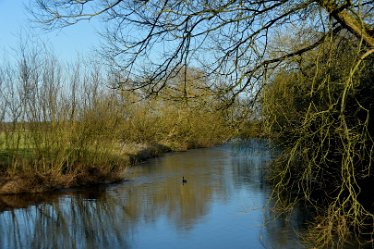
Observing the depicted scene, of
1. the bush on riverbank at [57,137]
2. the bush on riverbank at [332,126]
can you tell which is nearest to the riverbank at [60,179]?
the bush on riverbank at [57,137]

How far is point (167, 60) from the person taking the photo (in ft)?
23.2

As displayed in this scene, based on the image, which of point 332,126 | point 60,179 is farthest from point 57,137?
point 332,126

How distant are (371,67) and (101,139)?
11140 mm

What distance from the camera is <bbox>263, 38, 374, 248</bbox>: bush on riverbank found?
5648mm

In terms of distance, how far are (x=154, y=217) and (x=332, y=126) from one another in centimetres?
525

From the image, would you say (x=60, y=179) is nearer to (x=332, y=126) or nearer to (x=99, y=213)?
(x=99, y=213)

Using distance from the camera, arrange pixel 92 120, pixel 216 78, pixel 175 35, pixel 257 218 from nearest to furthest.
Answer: pixel 175 35 < pixel 216 78 < pixel 257 218 < pixel 92 120

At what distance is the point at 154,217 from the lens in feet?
32.8

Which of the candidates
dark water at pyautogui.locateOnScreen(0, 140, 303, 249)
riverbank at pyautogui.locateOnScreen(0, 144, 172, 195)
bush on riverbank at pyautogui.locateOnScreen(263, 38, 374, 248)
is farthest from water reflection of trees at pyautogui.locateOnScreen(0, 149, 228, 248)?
bush on riverbank at pyautogui.locateOnScreen(263, 38, 374, 248)

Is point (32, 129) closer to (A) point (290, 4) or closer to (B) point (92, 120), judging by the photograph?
(B) point (92, 120)

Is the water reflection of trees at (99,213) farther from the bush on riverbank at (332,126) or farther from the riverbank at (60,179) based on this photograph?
the bush on riverbank at (332,126)

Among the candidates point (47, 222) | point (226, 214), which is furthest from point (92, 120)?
point (226, 214)

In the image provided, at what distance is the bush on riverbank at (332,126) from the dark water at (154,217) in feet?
2.91

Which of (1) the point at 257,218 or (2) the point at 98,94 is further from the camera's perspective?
(2) the point at 98,94
